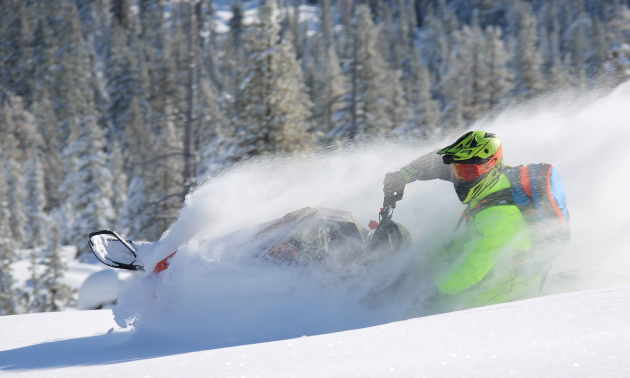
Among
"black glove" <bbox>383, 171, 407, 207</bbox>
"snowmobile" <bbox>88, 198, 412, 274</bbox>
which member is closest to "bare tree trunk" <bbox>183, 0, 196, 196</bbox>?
"snowmobile" <bbox>88, 198, 412, 274</bbox>

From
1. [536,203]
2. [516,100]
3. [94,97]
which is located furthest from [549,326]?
[94,97]

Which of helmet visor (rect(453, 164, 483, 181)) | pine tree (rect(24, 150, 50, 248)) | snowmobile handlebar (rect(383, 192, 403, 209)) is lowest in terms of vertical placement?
pine tree (rect(24, 150, 50, 248))

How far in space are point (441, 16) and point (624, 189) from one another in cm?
8266

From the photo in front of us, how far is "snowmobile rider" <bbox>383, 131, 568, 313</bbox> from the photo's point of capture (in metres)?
3.54

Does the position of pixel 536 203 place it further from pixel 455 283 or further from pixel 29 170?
pixel 29 170

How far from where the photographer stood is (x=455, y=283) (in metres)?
3.59

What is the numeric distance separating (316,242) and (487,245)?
1.25 m

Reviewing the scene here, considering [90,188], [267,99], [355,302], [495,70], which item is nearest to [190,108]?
[267,99]

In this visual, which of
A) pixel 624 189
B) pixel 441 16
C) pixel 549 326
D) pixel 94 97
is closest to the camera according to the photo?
pixel 549 326

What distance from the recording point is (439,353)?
230 centimetres

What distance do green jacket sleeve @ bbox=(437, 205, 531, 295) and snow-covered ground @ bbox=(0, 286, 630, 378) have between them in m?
0.48

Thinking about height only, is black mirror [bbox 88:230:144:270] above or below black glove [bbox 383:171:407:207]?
below

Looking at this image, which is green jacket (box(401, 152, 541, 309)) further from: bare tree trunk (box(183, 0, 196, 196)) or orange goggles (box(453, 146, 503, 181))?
bare tree trunk (box(183, 0, 196, 196))

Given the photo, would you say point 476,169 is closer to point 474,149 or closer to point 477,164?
point 477,164
